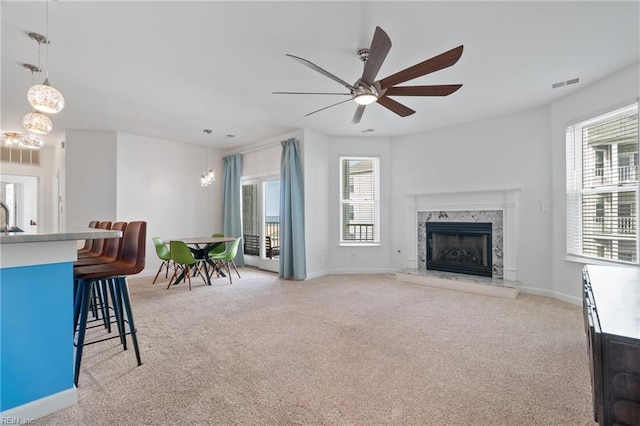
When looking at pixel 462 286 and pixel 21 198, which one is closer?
pixel 462 286

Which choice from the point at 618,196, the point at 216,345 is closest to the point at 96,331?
the point at 216,345

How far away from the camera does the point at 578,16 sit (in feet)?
7.24

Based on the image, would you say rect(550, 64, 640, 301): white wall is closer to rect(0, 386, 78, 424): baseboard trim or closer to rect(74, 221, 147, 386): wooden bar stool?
rect(74, 221, 147, 386): wooden bar stool

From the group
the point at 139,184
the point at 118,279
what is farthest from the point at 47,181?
the point at 118,279

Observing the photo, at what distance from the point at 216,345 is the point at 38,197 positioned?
651 cm

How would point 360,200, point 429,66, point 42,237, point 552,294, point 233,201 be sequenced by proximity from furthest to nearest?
1. point 233,201
2. point 360,200
3. point 552,294
4. point 429,66
5. point 42,237

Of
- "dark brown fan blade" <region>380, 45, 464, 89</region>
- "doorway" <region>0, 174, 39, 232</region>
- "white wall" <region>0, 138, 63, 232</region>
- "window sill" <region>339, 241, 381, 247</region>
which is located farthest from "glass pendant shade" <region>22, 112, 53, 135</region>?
"doorway" <region>0, 174, 39, 232</region>

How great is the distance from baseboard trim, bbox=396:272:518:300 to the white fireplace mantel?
50 centimetres

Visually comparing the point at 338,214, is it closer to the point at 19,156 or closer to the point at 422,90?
the point at 422,90

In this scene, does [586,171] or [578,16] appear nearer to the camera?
[578,16]

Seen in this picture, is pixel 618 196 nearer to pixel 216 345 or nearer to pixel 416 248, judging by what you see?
pixel 416 248

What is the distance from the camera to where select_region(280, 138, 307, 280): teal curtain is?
511 centimetres

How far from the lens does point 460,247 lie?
16.4 feet

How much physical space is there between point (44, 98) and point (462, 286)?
5.15 m
